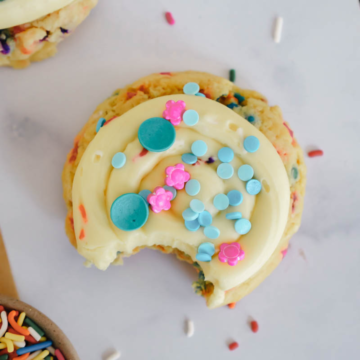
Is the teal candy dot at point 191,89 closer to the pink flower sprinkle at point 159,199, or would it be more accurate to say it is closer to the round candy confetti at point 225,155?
the round candy confetti at point 225,155

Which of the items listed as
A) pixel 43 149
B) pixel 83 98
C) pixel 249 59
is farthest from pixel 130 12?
pixel 43 149

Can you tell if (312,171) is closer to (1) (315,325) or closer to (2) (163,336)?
(1) (315,325)

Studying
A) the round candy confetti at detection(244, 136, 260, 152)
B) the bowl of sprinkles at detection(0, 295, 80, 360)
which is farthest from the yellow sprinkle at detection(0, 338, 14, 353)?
the round candy confetti at detection(244, 136, 260, 152)

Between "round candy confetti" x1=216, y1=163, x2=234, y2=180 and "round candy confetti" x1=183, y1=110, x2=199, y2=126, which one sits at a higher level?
"round candy confetti" x1=183, y1=110, x2=199, y2=126

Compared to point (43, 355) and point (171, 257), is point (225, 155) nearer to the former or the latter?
point (171, 257)

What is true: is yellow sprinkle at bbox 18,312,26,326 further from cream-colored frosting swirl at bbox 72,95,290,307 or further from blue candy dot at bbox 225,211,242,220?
blue candy dot at bbox 225,211,242,220

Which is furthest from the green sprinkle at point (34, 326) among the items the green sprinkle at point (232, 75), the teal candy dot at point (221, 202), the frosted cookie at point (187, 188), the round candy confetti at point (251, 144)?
the green sprinkle at point (232, 75)
